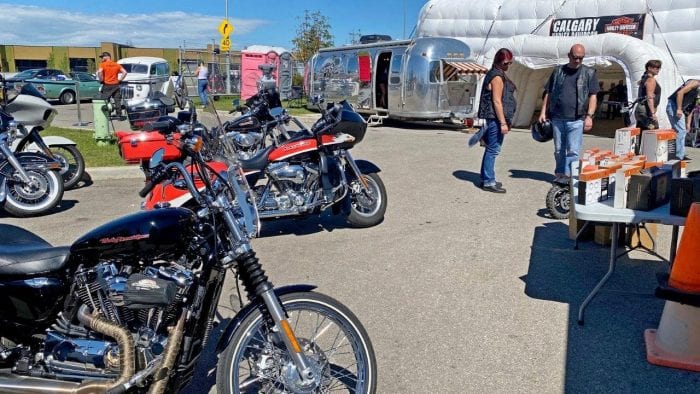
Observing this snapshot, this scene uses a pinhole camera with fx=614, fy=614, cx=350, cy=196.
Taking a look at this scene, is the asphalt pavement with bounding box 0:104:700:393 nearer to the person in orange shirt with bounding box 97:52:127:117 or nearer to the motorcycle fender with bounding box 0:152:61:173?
the motorcycle fender with bounding box 0:152:61:173

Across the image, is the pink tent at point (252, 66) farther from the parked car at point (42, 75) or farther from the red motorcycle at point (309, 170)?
the red motorcycle at point (309, 170)

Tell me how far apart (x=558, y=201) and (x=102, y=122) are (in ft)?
30.9

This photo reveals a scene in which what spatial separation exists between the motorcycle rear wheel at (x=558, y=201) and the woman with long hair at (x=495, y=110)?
5.02ft

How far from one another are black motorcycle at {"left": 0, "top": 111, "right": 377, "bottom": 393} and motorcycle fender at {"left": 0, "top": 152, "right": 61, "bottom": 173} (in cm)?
462

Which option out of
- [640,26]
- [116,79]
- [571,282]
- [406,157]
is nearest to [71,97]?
[116,79]

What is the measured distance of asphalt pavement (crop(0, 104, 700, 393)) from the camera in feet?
11.7

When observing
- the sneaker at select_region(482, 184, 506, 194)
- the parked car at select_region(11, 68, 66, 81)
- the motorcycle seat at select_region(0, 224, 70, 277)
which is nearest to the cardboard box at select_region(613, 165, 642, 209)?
the motorcycle seat at select_region(0, 224, 70, 277)

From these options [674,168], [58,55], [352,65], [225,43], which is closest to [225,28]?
[225,43]

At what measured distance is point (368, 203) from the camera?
6.72 metres

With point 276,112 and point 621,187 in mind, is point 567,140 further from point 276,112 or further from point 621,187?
point 621,187

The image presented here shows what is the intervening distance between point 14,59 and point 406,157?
53227mm

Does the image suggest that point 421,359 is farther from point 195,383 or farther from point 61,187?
point 61,187

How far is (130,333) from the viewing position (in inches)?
106

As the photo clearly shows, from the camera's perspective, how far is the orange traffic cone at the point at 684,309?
357 cm
